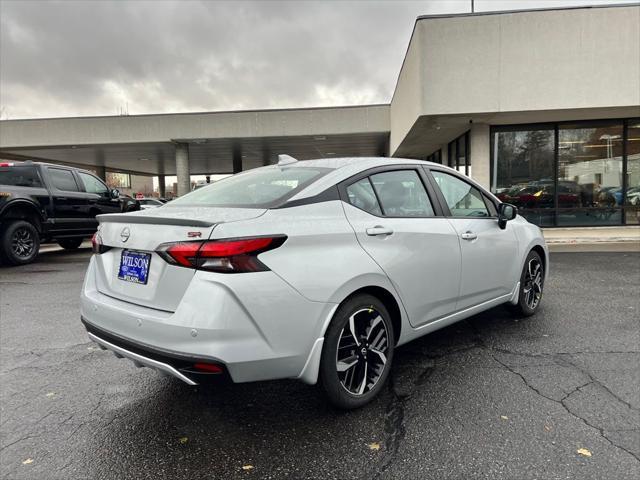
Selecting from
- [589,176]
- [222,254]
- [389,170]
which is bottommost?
[222,254]

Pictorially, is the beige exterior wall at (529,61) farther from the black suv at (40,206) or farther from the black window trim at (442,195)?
the black suv at (40,206)

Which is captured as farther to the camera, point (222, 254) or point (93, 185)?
point (93, 185)

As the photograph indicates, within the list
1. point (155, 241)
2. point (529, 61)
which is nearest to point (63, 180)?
point (155, 241)

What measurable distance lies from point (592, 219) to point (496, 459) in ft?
43.1

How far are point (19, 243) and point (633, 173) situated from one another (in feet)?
52.5

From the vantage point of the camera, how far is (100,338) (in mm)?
2791

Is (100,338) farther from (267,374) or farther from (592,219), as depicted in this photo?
(592,219)

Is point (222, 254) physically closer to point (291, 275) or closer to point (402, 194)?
point (291, 275)

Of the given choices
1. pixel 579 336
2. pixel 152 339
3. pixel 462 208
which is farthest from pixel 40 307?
pixel 579 336

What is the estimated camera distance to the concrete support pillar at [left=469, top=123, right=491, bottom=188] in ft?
43.0

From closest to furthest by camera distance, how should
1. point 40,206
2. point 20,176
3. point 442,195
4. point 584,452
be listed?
point 584,452 → point 442,195 → point 20,176 → point 40,206

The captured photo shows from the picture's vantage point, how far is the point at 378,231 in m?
2.94

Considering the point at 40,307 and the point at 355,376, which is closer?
the point at 355,376

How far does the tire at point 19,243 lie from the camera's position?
28.5ft
